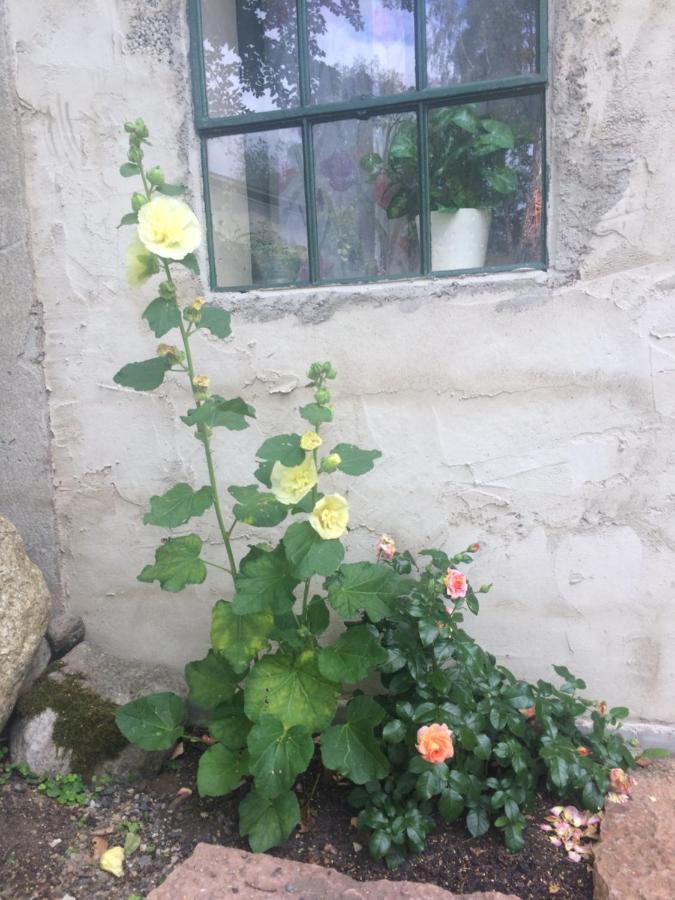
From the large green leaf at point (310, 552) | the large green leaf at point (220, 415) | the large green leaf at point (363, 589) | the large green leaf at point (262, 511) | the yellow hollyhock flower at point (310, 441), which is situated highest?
the large green leaf at point (220, 415)

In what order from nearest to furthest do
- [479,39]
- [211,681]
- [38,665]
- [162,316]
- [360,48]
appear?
[162,316]
[211,681]
[479,39]
[360,48]
[38,665]

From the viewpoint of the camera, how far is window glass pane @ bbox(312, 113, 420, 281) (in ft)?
7.26

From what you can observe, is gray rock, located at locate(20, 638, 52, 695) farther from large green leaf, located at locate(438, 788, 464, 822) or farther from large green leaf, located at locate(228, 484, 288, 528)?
large green leaf, located at locate(438, 788, 464, 822)

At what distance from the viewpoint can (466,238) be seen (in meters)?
2.17

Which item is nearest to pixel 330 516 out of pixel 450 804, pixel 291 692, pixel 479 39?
pixel 291 692

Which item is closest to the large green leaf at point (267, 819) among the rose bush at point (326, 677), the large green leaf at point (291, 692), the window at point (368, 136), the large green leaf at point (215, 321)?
the rose bush at point (326, 677)

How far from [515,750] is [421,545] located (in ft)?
2.14

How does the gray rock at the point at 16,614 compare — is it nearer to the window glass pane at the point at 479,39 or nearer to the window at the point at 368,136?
the window at the point at 368,136

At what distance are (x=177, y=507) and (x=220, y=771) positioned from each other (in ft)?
2.39

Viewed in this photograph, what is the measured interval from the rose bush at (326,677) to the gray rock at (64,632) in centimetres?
55

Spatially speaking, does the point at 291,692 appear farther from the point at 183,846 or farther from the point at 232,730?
the point at 183,846

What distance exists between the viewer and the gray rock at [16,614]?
2070mm

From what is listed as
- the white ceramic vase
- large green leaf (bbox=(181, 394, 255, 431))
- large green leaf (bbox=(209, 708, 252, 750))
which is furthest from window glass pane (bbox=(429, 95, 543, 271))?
large green leaf (bbox=(209, 708, 252, 750))

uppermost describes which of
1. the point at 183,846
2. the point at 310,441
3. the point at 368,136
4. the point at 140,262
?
the point at 368,136
